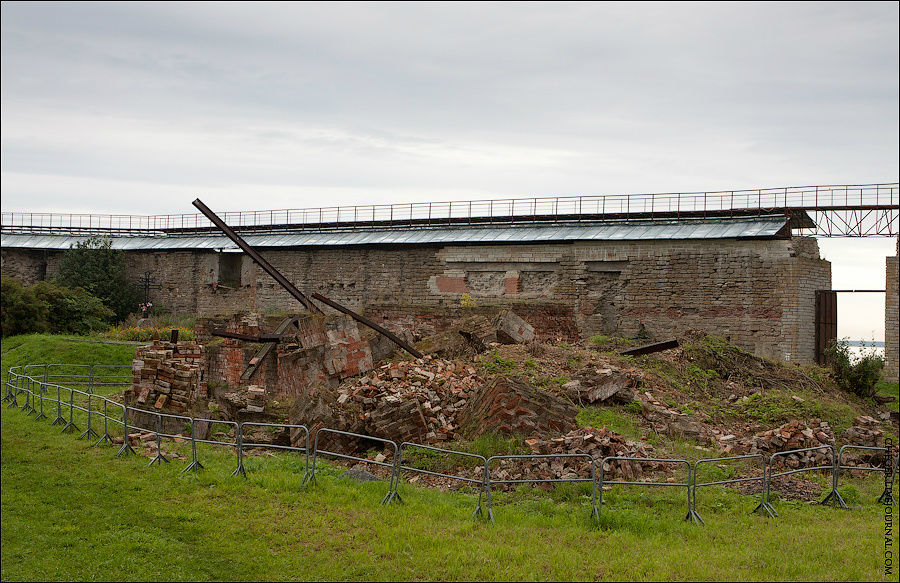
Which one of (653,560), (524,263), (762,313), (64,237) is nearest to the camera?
(653,560)

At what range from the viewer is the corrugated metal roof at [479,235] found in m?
23.5

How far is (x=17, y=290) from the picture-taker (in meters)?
27.7

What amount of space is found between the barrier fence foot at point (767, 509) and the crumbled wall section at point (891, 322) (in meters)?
16.3

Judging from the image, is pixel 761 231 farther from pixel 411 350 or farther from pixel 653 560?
pixel 653 560

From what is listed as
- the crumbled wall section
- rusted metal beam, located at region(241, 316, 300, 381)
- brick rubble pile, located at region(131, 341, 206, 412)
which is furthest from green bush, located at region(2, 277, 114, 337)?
the crumbled wall section

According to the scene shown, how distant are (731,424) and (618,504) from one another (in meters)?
4.97

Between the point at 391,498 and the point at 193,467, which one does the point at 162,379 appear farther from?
the point at 391,498

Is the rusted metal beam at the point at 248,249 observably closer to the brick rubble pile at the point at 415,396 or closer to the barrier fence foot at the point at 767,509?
the brick rubble pile at the point at 415,396

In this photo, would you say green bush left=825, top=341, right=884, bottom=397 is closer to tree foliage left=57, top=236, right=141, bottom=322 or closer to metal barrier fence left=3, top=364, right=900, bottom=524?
metal barrier fence left=3, top=364, right=900, bottom=524

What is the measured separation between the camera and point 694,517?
884cm

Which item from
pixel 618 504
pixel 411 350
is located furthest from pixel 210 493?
pixel 411 350

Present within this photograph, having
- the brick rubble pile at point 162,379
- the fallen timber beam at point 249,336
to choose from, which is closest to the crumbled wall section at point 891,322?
the fallen timber beam at point 249,336

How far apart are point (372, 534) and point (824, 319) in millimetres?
18395

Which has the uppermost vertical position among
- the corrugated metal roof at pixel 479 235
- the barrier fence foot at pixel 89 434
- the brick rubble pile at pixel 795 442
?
the corrugated metal roof at pixel 479 235
